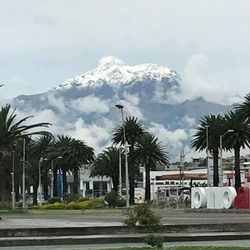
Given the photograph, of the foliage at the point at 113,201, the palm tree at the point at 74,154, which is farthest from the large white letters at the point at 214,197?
the palm tree at the point at 74,154

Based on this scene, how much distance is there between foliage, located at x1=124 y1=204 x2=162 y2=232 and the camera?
21562mm

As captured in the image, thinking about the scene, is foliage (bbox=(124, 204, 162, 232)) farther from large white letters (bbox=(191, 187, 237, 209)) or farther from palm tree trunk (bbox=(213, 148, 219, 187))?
palm tree trunk (bbox=(213, 148, 219, 187))

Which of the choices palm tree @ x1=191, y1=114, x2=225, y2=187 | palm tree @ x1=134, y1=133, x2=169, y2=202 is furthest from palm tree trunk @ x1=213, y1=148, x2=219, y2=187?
palm tree @ x1=134, y1=133, x2=169, y2=202

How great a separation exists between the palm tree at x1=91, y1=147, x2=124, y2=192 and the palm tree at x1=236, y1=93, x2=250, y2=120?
27.8m

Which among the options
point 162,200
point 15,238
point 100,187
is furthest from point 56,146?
point 100,187

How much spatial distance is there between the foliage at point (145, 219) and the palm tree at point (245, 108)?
6041cm

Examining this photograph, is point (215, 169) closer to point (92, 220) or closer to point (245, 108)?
point (245, 108)

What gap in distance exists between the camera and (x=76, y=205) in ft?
232

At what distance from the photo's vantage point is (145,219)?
21.5 m

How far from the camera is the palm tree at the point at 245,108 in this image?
265 ft

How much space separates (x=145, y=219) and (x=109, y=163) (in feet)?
273

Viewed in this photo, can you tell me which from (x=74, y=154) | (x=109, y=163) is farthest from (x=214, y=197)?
(x=109, y=163)

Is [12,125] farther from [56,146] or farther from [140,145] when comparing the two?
[56,146]

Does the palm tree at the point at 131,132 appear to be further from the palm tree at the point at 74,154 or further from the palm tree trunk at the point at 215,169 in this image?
the palm tree trunk at the point at 215,169
